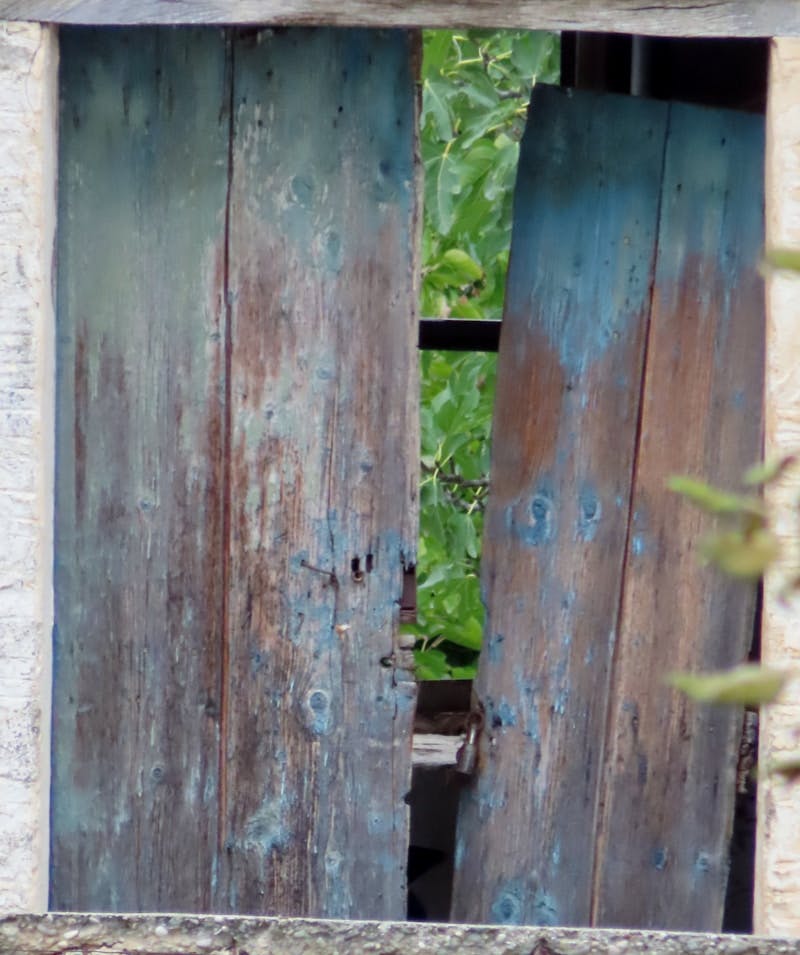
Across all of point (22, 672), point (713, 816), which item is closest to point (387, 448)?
point (22, 672)

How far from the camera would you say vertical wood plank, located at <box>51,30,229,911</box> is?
2.40 meters

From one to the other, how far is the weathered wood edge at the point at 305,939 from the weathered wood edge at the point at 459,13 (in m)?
1.26

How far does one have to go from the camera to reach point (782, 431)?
2180mm

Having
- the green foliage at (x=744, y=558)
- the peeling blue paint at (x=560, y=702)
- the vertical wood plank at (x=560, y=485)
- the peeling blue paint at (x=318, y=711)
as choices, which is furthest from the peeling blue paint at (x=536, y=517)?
the green foliage at (x=744, y=558)

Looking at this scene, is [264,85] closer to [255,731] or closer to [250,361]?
[250,361]

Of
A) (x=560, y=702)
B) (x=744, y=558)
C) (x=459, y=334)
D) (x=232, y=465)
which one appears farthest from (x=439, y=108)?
(x=744, y=558)

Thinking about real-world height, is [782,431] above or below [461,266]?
below

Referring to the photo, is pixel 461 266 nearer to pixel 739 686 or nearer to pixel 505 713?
pixel 505 713

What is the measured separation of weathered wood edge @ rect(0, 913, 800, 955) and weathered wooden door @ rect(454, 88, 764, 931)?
98cm

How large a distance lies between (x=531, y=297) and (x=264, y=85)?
0.57 m

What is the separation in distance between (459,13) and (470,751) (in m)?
1.25

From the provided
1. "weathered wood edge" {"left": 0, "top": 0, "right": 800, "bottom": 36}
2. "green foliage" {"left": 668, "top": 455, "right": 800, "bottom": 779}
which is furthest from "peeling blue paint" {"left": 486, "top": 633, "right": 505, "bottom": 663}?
"green foliage" {"left": 668, "top": 455, "right": 800, "bottom": 779}

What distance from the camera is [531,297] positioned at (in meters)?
2.58

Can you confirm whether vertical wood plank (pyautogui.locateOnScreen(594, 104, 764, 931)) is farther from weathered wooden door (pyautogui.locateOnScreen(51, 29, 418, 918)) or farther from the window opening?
weathered wooden door (pyautogui.locateOnScreen(51, 29, 418, 918))
